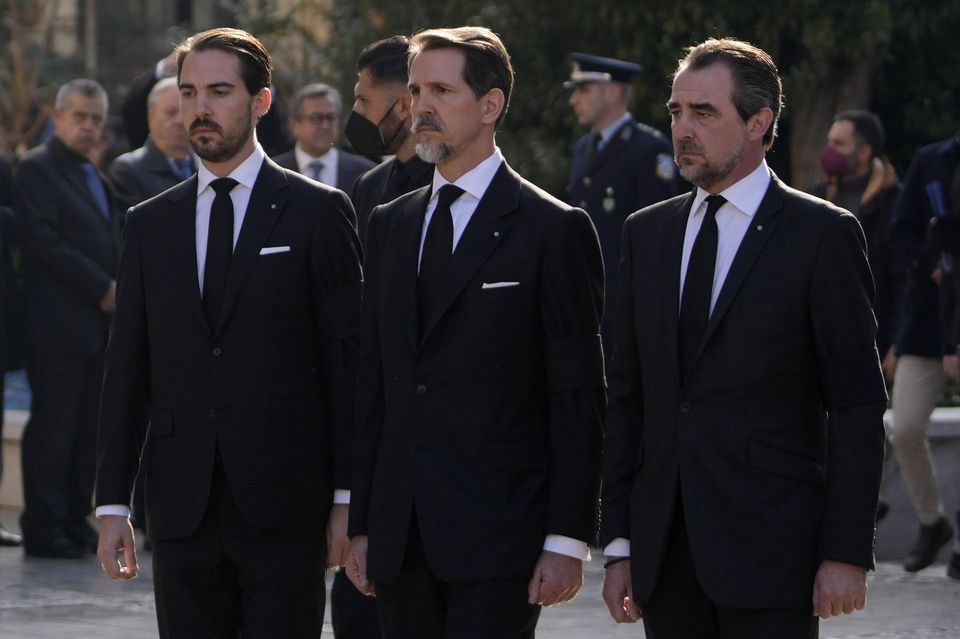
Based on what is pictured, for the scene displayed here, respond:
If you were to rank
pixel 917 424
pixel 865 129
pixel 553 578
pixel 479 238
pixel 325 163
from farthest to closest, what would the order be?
pixel 865 129 → pixel 325 163 → pixel 917 424 → pixel 479 238 → pixel 553 578

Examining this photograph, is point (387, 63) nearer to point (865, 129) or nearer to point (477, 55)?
point (477, 55)

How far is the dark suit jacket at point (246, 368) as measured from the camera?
503cm

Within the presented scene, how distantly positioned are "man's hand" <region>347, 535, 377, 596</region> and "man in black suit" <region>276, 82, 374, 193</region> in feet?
16.8

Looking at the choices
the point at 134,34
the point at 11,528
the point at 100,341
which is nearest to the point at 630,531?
the point at 100,341

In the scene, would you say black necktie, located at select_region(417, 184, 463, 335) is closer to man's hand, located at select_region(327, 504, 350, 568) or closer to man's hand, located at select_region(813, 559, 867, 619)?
A: man's hand, located at select_region(327, 504, 350, 568)

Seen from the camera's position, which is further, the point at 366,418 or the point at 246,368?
the point at 246,368

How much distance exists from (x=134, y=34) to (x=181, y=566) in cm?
3465

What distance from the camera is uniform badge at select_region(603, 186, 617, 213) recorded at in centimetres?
1058

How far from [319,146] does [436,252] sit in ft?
18.3

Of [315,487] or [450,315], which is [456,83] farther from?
[315,487]

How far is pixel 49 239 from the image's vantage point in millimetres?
10000

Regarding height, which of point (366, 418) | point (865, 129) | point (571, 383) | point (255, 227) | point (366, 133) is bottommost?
point (366, 418)

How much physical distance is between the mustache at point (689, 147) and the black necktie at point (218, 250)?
126 centimetres

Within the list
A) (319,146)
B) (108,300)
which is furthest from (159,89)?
(108,300)
